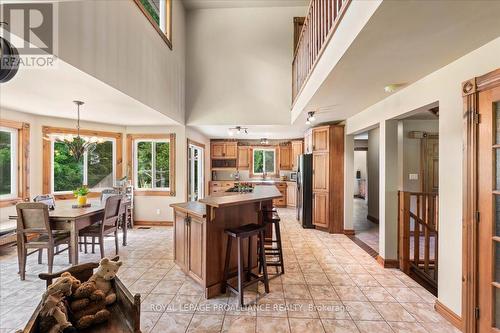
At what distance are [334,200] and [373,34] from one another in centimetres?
369

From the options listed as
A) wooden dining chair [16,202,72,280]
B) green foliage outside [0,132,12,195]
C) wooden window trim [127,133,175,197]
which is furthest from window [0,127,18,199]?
wooden window trim [127,133,175,197]

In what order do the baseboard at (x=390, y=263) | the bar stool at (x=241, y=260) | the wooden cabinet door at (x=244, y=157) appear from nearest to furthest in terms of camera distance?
the bar stool at (x=241, y=260) → the baseboard at (x=390, y=263) → the wooden cabinet door at (x=244, y=157)

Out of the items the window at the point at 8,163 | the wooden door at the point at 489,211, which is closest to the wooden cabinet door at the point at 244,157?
the window at the point at 8,163

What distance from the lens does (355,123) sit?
4293mm

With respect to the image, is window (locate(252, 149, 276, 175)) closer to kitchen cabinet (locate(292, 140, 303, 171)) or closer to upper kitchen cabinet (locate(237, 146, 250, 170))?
upper kitchen cabinet (locate(237, 146, 250, 170))

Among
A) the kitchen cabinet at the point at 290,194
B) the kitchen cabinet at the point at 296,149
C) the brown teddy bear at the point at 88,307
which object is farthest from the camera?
the kitchen cabinet at the point at 296,149

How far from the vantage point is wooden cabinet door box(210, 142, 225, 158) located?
7.91m

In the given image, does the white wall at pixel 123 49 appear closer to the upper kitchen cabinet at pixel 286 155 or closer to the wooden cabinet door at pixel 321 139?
the wooden cabinet door at pixel 321 139

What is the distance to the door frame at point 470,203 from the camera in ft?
6.26

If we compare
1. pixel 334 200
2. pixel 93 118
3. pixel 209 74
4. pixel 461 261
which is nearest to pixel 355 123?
pixel 334 200

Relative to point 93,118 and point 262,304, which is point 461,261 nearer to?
point 262,304

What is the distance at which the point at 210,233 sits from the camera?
2.50 m

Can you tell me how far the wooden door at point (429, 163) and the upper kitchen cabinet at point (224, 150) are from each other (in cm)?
515

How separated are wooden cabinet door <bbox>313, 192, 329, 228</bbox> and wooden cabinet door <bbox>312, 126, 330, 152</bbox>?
0.97 m
